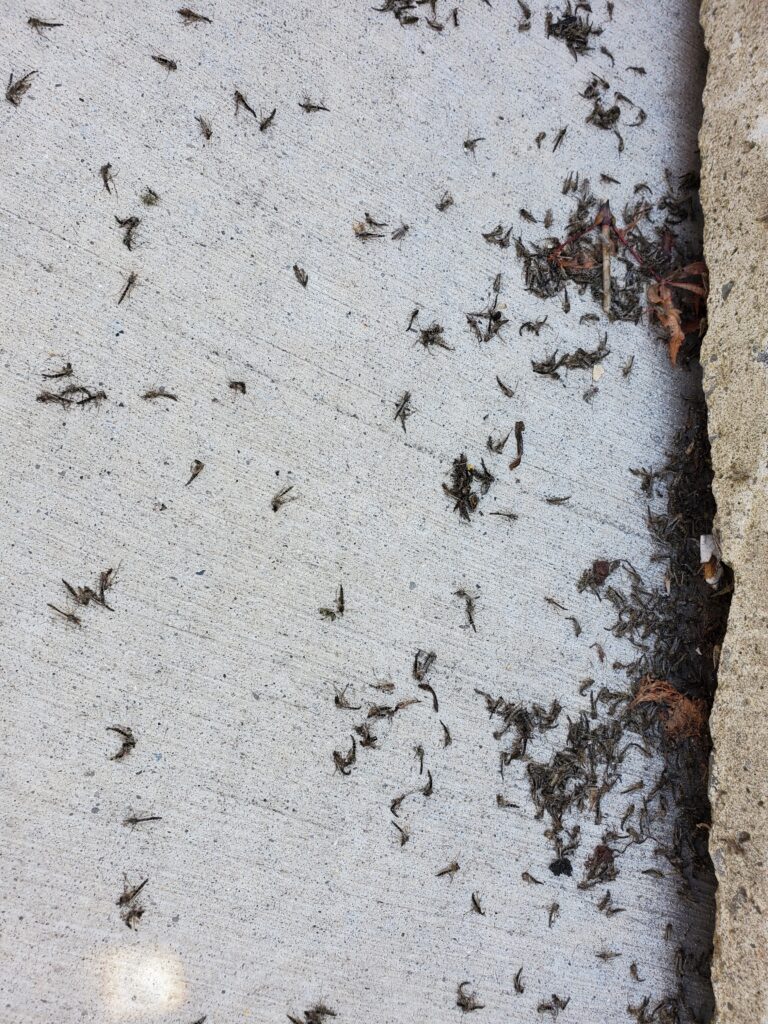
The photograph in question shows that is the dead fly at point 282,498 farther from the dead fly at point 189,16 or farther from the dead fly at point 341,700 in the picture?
the dead fly at point 189,16

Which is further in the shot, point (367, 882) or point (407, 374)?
point (407, 374)

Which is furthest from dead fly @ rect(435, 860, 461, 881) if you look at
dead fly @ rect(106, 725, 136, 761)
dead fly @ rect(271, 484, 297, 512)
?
dead fly @ rect(271, 484, 297, 512)

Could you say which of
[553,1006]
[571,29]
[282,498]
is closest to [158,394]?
[282,498]

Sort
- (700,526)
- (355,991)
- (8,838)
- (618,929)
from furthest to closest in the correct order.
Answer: (700,526)
(618,929)
(355,991)
(8,838)

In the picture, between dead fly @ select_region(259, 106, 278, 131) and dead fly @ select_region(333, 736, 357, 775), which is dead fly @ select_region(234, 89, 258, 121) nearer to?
dead fly @ select_region(259, 106, 278, 131)

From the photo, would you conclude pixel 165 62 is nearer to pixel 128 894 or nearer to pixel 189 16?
pixel 189 16

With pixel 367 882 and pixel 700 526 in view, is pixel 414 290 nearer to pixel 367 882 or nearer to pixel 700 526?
pixel 700 526

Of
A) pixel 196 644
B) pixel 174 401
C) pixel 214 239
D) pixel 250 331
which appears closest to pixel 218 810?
pixel 196 644
